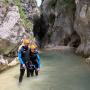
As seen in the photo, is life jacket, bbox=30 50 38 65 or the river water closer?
the river water

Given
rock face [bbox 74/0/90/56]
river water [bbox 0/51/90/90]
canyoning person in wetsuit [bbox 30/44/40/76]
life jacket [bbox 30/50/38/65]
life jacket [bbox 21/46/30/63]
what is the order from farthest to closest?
rock face [bbox 74/0/90/56]
life jacket [bbox 30/50/38/65]
canyoning person in wetsuit [bbox 30/44/40/76]
life jacket [bbox 21/46/30/63]
river water [bbox 0/51/90/90]

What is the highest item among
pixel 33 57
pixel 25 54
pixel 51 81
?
pixel 25 54

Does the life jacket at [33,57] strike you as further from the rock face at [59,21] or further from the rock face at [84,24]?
the rock face at [59,21]

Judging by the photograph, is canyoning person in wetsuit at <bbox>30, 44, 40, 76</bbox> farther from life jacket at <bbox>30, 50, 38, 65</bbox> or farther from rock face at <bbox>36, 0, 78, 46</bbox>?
rock face at <bbox>36, 0, 78, 46</bbox>

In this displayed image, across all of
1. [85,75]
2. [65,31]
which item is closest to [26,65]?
[85,75]

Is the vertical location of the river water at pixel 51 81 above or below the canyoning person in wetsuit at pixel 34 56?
below

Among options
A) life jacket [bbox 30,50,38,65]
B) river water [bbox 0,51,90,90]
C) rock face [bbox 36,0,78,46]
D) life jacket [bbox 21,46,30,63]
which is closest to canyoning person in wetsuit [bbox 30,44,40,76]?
life jacket [bbox 30,50,38,65]

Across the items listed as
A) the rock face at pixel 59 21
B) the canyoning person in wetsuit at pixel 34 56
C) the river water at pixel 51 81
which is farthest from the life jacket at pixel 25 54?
the rock face at pixel 59 21

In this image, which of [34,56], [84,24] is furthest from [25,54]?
[84,24]

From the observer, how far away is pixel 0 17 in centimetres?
1777

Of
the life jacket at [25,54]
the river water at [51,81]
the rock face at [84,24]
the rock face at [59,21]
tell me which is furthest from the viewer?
the rock face at [59,21]

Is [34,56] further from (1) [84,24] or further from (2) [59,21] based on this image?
(2) [59,21]

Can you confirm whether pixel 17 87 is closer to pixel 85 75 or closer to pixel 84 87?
pixel 84 87

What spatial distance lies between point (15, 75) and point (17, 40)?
4354mm
